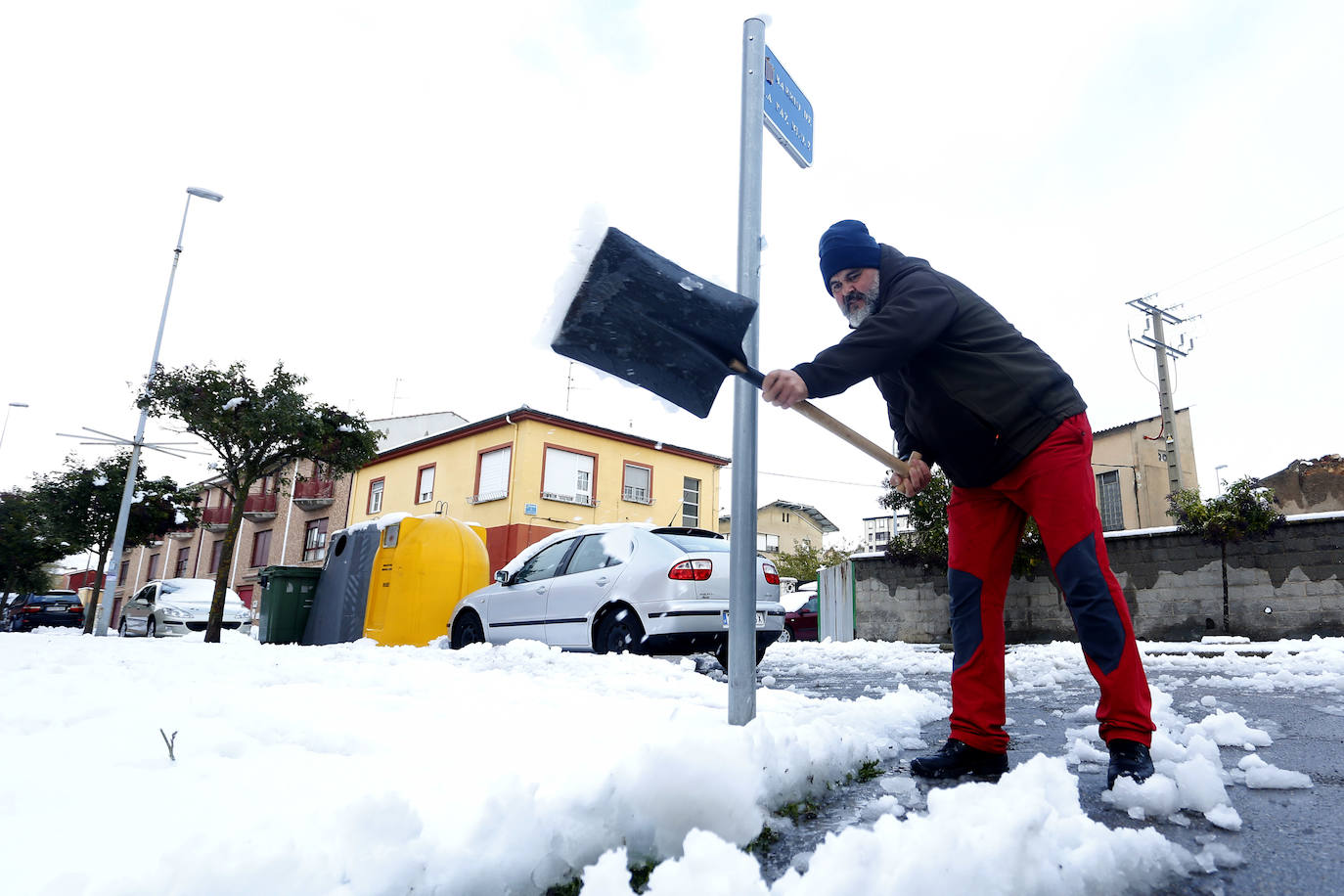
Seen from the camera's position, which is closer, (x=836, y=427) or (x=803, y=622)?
(x=836, y=427)

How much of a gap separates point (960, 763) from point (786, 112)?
2461 millimetres

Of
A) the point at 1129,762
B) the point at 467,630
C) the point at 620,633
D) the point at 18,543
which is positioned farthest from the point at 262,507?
the point at 1129,762

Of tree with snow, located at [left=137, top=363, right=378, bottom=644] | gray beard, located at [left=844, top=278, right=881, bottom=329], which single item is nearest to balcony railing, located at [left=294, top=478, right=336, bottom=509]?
tree with snow, located at [left=137, top=363, right=378, bottom=644]

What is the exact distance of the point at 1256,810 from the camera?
1.80m

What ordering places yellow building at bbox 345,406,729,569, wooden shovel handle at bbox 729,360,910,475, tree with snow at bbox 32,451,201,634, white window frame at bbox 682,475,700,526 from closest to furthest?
1. wooden shovel handle at bbox 729,360,910,475
2. tree with snow at bbox 32,451,201,634
3. yellow building at bbox 345,406,729,569
4. white window frame at bbox 682,475,700,526

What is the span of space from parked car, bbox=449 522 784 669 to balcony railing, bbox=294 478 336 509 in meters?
25.1

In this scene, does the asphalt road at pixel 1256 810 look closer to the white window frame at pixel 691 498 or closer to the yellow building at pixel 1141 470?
the white window frame at pixel 691 498

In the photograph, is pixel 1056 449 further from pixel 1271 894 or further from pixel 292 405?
pixel 292 405

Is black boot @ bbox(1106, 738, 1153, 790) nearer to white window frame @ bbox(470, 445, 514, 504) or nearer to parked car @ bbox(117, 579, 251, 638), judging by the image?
parked car @ bbox(117, 579, 251, 638)

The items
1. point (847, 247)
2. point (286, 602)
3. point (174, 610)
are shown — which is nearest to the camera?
point (847, 247)

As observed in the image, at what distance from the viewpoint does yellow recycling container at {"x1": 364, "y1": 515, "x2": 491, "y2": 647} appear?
853cm

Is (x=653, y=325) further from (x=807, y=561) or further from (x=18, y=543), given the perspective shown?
(x=807, y=561)

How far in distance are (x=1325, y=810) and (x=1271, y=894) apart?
0.69m

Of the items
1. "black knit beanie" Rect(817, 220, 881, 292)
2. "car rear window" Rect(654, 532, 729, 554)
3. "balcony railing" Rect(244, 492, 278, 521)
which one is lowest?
"car rear window" Rect(654, 532, 729, 554)
